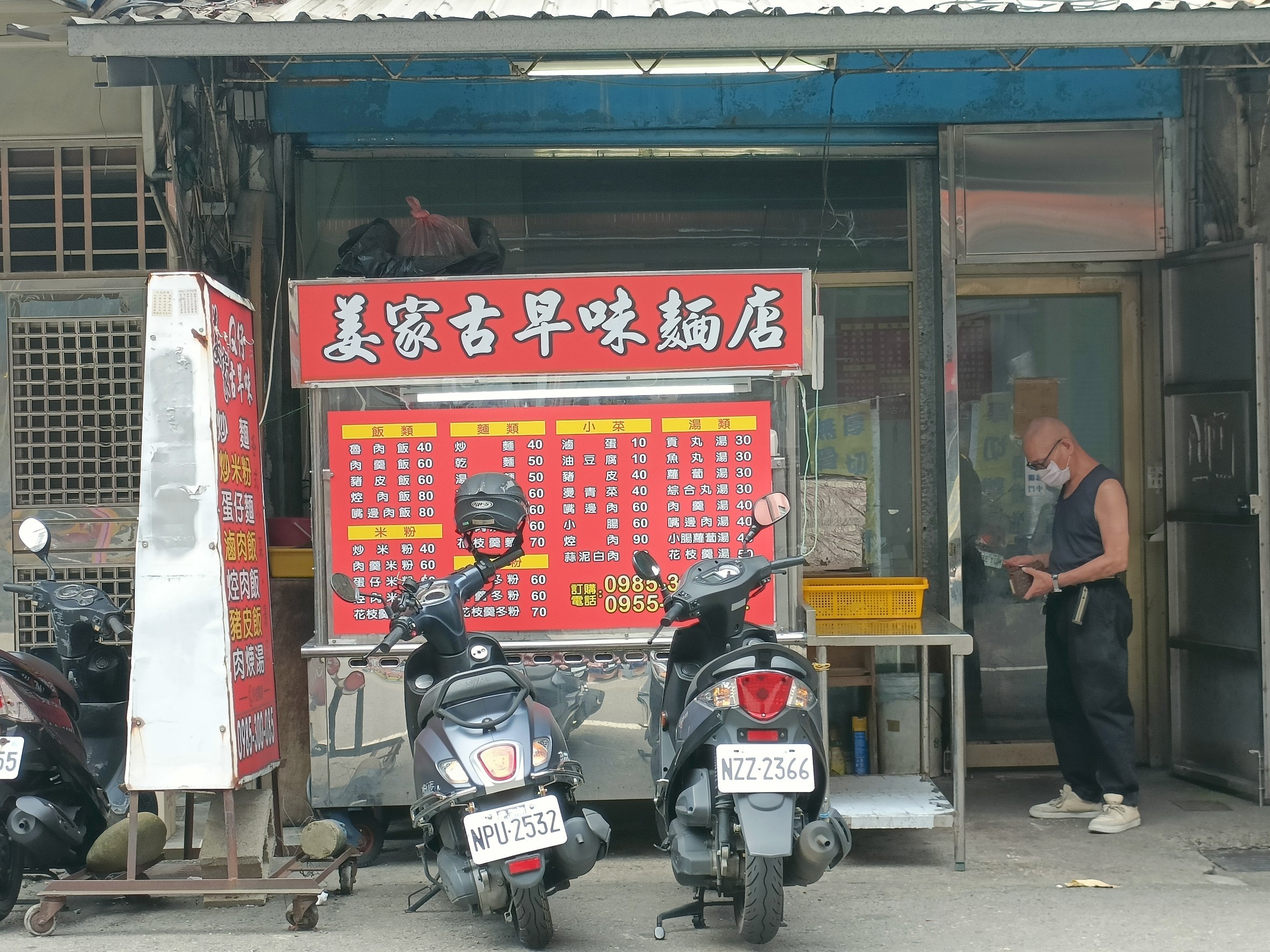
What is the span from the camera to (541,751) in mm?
4922

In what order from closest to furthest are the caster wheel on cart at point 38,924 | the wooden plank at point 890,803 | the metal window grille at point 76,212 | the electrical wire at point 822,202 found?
the caster wheel on cart at point 38,924, the wooden plank at point 890,803, the metal window grille at point 76,212, the electrical wire at point 822,202

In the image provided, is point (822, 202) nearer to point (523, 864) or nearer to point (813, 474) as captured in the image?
point (813, 474)

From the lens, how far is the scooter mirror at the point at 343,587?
624cm

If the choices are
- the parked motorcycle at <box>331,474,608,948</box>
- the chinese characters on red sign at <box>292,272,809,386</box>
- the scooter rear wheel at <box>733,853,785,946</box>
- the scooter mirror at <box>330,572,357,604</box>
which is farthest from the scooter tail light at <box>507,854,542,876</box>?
the chinese characters on red sign at <box>292,272,809,386</box>

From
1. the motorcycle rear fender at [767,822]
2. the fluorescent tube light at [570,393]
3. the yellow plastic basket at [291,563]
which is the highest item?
the fluorescent tube light at [570,393]

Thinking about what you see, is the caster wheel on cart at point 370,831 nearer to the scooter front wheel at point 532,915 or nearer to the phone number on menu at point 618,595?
the phone number on menu at point 618,595

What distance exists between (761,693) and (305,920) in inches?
82.7

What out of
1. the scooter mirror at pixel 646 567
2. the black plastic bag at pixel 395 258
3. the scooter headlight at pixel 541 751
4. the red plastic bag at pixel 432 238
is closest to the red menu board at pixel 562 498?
the black plastic bag at pixel 395 258

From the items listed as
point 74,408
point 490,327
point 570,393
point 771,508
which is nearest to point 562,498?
point 570,393

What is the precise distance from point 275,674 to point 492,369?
6.48 ft

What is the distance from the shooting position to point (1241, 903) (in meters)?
5.59

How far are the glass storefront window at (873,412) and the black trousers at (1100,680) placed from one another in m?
1.31

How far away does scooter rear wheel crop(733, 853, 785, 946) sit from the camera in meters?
4.68

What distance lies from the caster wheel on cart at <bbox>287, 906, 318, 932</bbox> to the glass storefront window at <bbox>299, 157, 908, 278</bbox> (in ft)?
13.2
